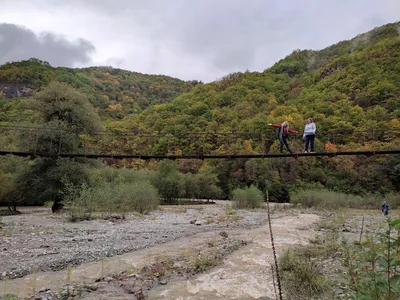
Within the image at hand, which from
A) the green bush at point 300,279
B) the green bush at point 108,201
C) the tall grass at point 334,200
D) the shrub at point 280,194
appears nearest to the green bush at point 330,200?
the tall grass at point 334,200

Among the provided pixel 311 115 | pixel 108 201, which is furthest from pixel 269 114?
pixel 108 201

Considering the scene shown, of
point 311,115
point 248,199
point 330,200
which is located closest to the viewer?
point 248,199

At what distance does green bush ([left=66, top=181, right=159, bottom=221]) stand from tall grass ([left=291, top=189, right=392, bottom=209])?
18.2m

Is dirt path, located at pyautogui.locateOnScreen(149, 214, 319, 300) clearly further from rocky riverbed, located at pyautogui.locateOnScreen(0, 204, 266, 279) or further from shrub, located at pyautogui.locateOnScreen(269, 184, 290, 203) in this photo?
shrub, located at pyautogui.locateOnScreen(269, 184, 290, 203)

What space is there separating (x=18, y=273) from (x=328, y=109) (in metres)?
35.3

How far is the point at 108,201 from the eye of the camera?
58.6 ft

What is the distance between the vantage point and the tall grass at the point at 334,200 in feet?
106

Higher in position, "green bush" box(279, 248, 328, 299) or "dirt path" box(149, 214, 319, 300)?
"green bush" box(279, 248, 328, 299)

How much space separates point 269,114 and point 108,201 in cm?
3656

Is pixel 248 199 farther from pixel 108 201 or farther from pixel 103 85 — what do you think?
pixel 103 85

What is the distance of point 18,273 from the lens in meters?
6.97

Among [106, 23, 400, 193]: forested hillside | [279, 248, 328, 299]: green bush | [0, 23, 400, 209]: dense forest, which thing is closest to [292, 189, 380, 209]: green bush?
[0, 23, 400, 209]: dense forest

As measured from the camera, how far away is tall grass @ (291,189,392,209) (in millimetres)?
32344

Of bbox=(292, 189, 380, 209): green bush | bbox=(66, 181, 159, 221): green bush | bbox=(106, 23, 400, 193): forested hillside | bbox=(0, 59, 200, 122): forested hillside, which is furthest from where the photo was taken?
bbox=(0, 59, 200, 122): forested hillside
